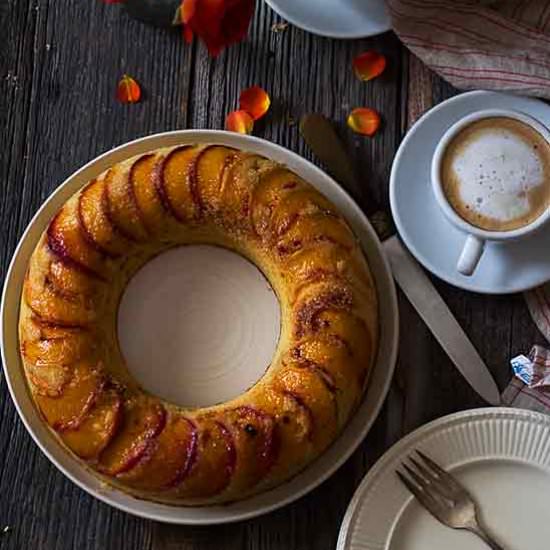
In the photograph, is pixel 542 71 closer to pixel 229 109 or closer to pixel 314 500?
pixel 229 109

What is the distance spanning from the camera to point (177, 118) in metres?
1.51

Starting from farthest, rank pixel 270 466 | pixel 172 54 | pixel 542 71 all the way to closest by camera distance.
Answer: pixel 172 54 < pixel 542 71 < pixel 270 466

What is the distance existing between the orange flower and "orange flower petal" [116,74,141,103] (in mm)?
107

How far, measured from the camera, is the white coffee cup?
1.35m

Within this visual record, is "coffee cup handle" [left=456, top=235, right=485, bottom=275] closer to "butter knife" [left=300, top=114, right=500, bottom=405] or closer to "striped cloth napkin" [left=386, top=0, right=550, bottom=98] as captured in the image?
"butter knife" [left=300, top=114, right=500, bottom=405]

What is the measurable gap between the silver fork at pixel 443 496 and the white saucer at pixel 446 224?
22cm

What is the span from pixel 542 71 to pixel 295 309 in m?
0.41

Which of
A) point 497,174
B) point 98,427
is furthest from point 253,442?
point 497,174

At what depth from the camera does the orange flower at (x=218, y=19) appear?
1.42 meters

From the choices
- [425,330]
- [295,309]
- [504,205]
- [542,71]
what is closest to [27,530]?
[295,309]

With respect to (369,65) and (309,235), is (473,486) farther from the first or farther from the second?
(369,65)

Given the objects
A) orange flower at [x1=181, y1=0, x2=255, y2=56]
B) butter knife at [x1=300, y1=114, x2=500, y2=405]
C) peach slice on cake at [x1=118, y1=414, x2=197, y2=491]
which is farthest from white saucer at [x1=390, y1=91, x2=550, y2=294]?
peach slice on cake at [x1=118, y1=414, x2=197, y2=491]

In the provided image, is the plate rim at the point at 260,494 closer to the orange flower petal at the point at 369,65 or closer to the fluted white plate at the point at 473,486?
the fluted white plate at the point at 473,486

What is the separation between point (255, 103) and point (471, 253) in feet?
1.11
